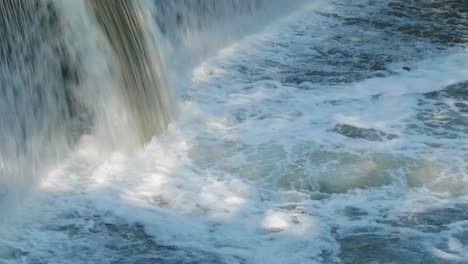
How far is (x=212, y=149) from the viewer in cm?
504

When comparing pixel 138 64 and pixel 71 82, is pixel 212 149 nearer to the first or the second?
pixel 138 64

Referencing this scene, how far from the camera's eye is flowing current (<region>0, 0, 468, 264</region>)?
4105mm

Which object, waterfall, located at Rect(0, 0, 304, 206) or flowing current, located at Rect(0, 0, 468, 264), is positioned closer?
flowing current, located at Rect(0, 0, 468, 264)

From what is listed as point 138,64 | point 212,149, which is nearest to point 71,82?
point 138,64

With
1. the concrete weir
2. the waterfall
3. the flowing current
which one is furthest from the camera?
the concrete weir

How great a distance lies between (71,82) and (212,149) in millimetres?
980

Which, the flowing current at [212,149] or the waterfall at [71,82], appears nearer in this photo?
the flowing current at [212,149]

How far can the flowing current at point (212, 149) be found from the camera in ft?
13.5

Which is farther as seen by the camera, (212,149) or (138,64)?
(138,64)

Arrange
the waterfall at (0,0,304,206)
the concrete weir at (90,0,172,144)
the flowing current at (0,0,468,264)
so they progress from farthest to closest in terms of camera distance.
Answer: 1. the concrete weir at (90,0,172,144)
2. the waterfall at (0,0,304,206)
3. the flowing current at (0,0,468,264)

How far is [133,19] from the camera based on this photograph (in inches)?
217

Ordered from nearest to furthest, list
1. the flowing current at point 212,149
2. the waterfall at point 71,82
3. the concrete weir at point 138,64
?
the flowing current at point 212,149 < the waterfall at point 71,82 < the concrete weir at point 138,64

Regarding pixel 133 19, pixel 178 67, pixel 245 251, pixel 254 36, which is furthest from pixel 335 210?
pixel 254 36

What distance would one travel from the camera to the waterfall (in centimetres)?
468
